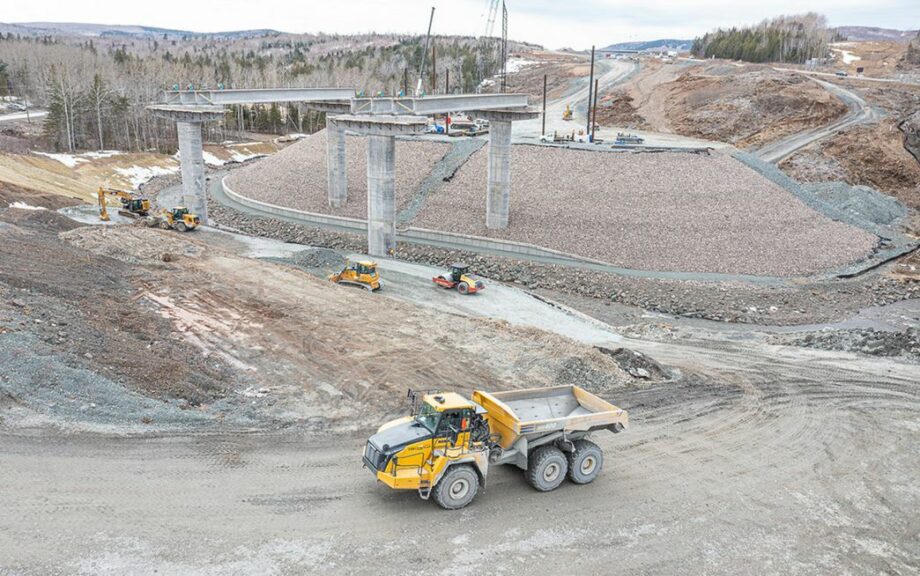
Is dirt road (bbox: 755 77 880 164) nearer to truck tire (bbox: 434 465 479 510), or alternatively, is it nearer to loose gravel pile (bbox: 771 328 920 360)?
loose gravel pile (bbox: 771 328 920 360)

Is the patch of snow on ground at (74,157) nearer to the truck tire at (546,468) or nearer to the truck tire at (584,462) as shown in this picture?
the truck tire at (546,468)

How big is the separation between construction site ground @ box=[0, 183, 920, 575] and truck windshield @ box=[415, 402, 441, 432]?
159 cm

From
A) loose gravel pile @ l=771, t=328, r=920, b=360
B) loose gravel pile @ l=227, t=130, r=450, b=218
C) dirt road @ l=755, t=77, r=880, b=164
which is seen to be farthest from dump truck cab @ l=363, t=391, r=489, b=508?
dirt road @ l=755, t=77, r=880, b=164

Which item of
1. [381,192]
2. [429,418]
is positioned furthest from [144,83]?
[429,418]

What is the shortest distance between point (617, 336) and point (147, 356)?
54.9 ft

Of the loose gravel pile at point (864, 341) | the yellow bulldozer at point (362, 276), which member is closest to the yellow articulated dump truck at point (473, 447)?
the loose gravel pile at point (864, 341)

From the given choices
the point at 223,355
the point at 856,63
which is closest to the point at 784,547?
the point at 223,355

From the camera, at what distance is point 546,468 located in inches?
528

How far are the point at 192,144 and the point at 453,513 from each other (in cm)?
3568

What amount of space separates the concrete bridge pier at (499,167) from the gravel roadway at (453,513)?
2380 centimetres

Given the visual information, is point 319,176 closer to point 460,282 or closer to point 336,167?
point 336,167

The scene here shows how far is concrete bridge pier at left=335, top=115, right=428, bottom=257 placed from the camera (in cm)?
3359

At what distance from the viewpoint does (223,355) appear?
19453mm

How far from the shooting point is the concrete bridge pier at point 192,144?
132 ft
